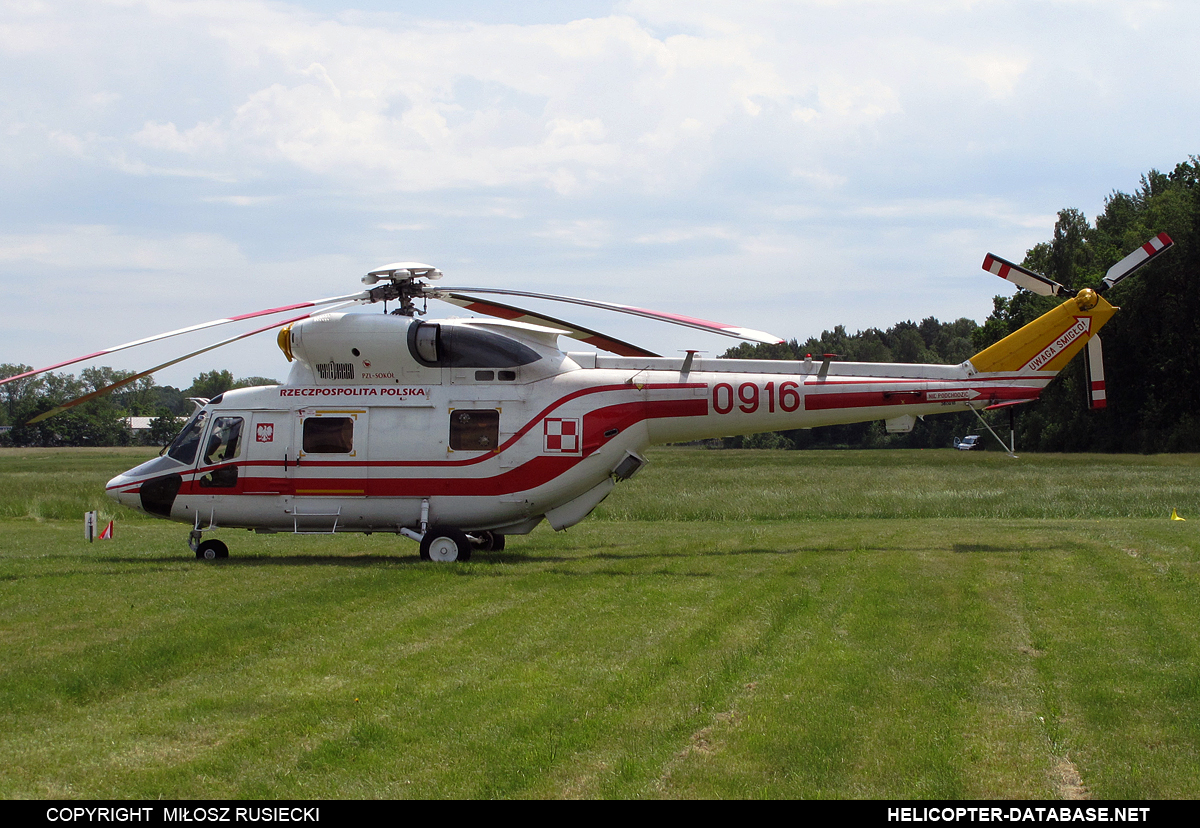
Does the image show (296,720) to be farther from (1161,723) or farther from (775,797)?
(1161,723)

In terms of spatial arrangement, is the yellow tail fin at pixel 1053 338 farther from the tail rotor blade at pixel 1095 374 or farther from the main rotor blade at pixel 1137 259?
the main rotor blade at pixel 1137 259

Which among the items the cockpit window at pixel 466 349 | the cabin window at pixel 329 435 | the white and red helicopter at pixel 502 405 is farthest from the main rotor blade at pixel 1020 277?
the cabin window at pixel 329 435

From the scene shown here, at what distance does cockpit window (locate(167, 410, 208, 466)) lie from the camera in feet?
56.7

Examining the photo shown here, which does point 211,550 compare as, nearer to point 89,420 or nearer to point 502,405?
point 502,405

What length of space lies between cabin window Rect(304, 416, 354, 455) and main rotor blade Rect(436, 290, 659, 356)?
266 cm

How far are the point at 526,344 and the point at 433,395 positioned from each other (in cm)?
174

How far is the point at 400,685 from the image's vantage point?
26.8 ft

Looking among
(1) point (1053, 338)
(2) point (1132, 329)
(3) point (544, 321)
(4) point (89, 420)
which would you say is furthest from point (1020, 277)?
(4) point (89, 420)

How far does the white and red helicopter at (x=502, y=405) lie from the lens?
1620cm

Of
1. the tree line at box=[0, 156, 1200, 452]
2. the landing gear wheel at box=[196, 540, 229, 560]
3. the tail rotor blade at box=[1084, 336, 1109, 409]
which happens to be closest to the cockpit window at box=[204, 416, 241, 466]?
the landing gear wheel at box=[196, 540, 229, 560]

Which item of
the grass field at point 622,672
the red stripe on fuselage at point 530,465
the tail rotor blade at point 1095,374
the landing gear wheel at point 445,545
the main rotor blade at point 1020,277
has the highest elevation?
the main rotor blade at point 1020,277

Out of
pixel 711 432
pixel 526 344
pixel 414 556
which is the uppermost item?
pixel 526 344

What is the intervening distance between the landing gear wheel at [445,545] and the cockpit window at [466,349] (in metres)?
2.77
